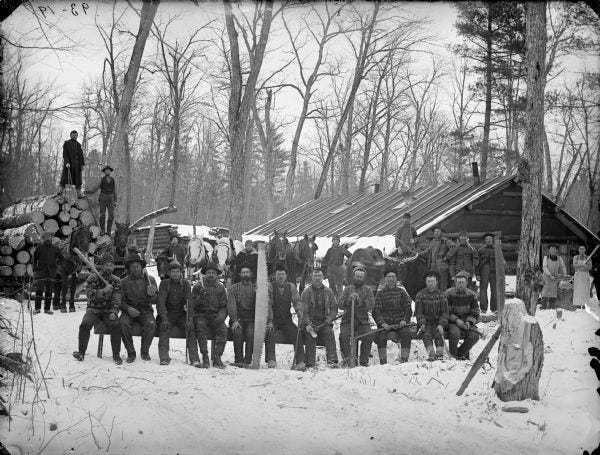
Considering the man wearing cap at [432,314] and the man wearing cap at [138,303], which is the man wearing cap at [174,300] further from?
the man wearing cap at [432,314]

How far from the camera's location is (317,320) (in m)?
7.83

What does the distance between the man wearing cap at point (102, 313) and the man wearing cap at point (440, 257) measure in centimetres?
590

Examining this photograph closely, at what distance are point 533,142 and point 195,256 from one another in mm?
6714

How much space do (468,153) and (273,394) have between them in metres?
17.7

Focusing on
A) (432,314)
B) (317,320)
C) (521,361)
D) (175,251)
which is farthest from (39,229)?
(521,361)

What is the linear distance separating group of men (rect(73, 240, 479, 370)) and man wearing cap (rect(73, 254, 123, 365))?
13mm

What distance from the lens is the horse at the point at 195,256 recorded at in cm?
1078

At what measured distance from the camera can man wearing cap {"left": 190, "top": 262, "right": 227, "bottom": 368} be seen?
7.23 metres

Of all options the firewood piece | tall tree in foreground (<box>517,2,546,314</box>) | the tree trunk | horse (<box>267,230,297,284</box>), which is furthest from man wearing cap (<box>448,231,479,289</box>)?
the tree trunk

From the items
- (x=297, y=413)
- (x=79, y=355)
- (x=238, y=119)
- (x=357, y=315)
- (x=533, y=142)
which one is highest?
(x=238, y=119)

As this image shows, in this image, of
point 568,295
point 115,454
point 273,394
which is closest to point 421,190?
point 568,295

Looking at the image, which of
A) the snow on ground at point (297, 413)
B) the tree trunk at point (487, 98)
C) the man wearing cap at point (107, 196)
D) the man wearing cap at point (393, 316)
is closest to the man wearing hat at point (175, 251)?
the man wearing cap at point (107, 196)

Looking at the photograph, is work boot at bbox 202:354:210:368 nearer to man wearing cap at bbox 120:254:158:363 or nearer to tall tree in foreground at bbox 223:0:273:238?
man wearing cap at bbox 120:254:158:363

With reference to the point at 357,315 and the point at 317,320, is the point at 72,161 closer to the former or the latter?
the point at 317,320
